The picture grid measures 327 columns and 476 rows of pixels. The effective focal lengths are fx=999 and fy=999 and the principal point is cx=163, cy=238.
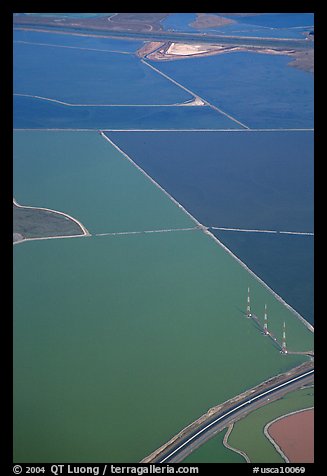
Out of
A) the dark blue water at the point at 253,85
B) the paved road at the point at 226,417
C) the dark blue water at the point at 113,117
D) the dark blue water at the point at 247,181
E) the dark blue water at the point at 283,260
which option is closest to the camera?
the paved road at the point at 226,417

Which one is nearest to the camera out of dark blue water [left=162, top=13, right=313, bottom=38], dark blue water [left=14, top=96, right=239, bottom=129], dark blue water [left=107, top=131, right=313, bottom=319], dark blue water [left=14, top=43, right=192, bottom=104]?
dark blue water [left=107, top=131, right=313, bottom=319]

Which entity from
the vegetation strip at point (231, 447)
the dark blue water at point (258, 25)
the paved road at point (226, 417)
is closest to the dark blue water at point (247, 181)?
the paved road at point (226, 417)

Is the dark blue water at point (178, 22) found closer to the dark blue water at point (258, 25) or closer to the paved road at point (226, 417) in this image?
the dark blue water at point (258, 25)

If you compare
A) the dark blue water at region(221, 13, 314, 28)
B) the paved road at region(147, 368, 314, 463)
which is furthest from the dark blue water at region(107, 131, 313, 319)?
the dark blue water at region(221, 13, 314, 28)

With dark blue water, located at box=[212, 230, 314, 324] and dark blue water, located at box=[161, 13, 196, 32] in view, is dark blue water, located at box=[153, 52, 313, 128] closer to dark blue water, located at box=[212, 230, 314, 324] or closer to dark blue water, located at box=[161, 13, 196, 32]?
dark blue water, located at box=[161, 13, 196, 32]

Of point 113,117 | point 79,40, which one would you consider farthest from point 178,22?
point 113,117

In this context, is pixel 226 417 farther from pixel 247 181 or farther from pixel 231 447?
pixel 247 181
